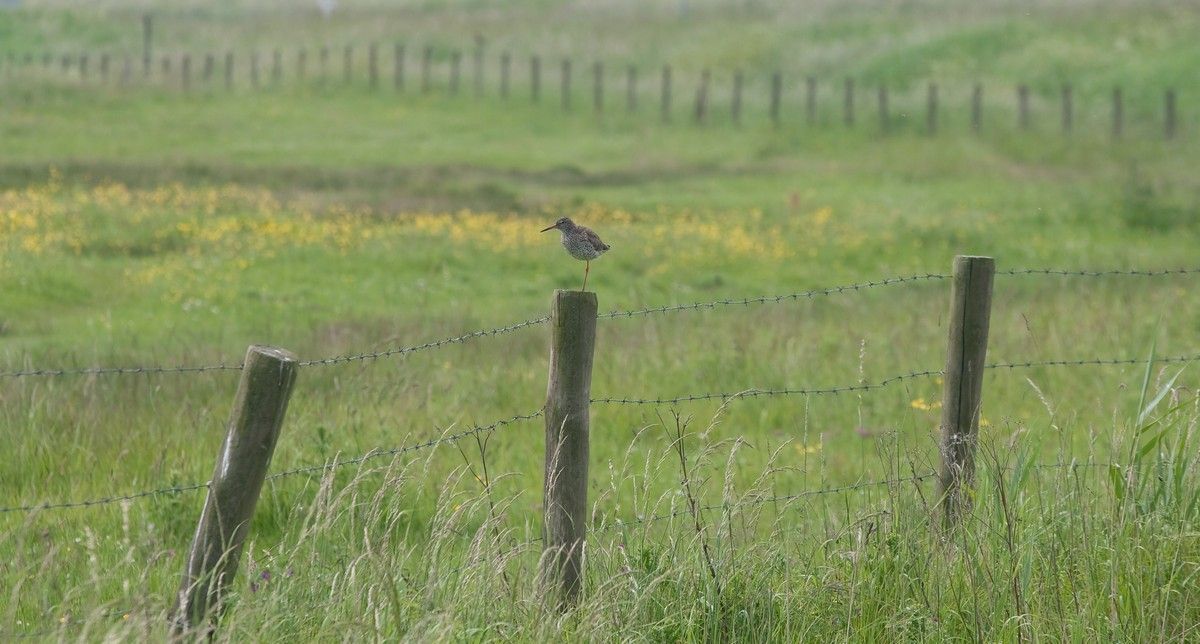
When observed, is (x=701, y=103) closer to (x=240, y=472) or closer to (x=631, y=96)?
(x=631, y=96)

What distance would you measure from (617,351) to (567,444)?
7379 millimetres

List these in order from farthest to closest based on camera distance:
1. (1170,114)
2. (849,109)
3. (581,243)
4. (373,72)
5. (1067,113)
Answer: (373,72)
(849,109)
(1067,113)
(1170,114)
(581,243)

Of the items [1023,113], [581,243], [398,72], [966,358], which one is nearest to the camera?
[966,358]

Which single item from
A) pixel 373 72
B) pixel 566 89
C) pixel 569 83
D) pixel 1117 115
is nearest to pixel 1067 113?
pixel 1117 115

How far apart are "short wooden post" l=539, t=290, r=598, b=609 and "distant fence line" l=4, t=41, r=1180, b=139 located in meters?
36.8

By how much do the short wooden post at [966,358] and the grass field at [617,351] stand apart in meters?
0.13

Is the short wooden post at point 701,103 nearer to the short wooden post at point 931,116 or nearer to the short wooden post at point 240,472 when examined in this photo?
the short wooden post at point 931,116

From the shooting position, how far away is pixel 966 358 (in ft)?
20.2

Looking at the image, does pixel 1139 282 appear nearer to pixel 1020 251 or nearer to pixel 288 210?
pixel 1020 251

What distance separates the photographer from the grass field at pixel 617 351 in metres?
5.28

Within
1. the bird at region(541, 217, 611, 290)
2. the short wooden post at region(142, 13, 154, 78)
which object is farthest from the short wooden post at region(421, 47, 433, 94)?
the bird at region(541, 217, 611, 290)

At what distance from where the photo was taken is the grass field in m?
5.28

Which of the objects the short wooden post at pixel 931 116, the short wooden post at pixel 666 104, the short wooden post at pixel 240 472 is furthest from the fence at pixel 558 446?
the short wooden post at pixel 666 104

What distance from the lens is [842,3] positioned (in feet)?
242
